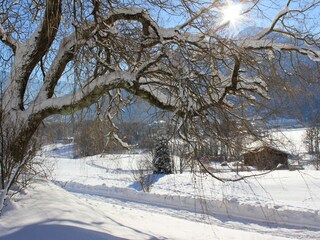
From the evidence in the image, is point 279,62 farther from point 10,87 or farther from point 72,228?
point 10,87

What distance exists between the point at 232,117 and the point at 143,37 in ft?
6.41

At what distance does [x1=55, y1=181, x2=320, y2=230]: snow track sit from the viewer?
336 inches

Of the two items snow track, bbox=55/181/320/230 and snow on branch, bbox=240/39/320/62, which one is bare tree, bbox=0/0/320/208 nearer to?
snow on branch, bbox=240/39/320/62

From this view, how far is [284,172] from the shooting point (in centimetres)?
1510

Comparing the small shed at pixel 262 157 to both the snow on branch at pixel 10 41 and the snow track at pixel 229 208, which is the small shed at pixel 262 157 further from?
the snow on branch at pixel 10 41

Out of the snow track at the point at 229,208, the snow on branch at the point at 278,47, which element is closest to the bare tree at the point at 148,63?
the snow on branch at the point at 278,47

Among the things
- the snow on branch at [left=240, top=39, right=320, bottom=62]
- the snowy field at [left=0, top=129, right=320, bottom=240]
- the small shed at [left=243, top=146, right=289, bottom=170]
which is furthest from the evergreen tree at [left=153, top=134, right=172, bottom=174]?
the small shed at [left=243, top=146, right=289, bottom=170]

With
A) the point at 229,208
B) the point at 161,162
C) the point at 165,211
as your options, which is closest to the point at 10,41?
the point at 165,211

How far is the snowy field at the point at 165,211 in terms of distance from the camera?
415cm

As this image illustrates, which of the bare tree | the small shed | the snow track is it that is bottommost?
the snow track

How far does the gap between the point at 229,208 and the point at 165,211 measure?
2085mm

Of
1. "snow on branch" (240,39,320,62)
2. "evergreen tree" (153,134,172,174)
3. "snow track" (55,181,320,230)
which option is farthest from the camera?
"evergreen tree" (153,134,172,174)

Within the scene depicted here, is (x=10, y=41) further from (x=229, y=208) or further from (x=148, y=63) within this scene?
(x=229, y=208)

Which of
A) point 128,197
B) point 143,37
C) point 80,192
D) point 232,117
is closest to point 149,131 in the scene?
point 232,117
